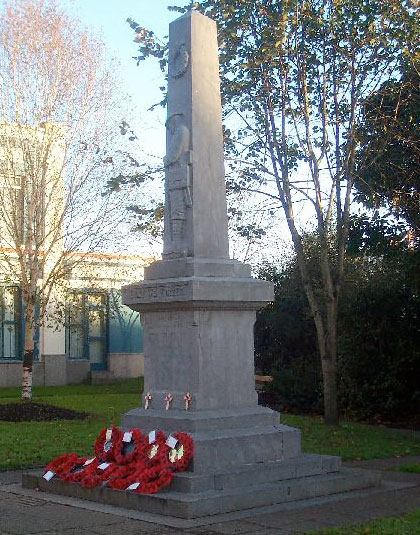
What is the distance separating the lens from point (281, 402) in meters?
22.5

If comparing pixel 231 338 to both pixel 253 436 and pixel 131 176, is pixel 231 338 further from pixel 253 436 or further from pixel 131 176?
pixel 131 176

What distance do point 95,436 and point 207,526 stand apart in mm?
7249

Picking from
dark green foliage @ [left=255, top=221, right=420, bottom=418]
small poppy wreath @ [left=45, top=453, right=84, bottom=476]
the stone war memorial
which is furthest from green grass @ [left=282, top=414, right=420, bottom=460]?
small poppy wreath @ [left=45, top=453, right=84, bottom=476]

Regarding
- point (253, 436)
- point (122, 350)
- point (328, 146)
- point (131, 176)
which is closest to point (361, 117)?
point (328, 146)

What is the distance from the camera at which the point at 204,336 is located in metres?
9.79

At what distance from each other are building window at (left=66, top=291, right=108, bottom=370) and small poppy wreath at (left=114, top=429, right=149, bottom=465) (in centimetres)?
1833

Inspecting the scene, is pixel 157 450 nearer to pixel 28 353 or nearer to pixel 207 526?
pixel 207 526

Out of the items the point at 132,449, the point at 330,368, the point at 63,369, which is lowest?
the point at 132,449

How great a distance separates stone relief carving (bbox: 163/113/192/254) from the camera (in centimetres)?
1031

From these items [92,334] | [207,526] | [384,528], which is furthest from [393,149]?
[92,334]

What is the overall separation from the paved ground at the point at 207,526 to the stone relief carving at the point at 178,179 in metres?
3.30

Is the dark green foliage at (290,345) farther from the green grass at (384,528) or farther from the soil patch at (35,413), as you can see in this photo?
the green grass at (384,528)

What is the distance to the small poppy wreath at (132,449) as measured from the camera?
9.51 metres

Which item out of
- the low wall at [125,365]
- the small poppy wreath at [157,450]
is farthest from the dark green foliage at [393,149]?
the low wall at [125,365]
